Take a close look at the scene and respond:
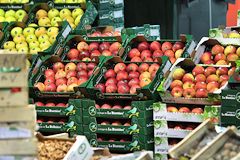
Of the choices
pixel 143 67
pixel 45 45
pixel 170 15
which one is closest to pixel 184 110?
pixel 143 67

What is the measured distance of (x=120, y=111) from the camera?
5.84 metres

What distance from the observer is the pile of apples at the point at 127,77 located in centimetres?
596

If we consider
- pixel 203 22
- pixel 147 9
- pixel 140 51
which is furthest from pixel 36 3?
pixel 203 22

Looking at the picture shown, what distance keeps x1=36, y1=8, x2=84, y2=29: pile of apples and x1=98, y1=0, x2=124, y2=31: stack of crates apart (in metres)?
0.21

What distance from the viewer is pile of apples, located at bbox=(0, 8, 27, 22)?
7.46 m

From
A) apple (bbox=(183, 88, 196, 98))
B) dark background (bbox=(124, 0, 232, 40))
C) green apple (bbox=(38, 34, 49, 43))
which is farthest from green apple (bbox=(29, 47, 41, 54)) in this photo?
dark background (bbox=(124, 0, 232, 40))

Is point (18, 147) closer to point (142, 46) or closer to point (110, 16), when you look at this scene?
point (142, 46)

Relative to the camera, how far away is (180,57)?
6.14 meters

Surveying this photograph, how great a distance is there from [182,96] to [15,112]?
9.12 feet

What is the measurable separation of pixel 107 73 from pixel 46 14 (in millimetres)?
1499

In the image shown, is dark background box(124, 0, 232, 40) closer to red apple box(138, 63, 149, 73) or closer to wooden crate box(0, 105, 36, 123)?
red apple box(138, 63, 149, 73)

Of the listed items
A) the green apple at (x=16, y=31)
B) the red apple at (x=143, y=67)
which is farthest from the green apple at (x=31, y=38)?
the red apple at (x=143, y=67)

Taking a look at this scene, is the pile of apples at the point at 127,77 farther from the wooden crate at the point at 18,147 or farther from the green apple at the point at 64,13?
the wooden crate at the point at 18,147

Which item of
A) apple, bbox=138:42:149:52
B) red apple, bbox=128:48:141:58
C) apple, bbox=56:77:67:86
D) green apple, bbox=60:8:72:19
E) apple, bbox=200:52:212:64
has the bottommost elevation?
apple, bbox=56:77:67:86
